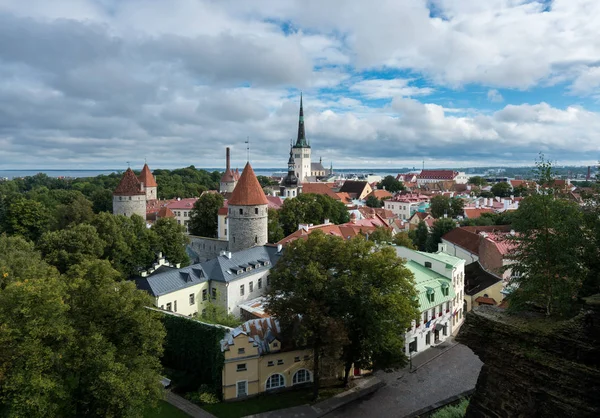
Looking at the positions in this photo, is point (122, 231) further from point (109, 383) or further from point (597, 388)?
point (597, 388)

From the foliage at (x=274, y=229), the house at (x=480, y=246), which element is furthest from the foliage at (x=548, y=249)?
the foliage at (x=274, y=229)

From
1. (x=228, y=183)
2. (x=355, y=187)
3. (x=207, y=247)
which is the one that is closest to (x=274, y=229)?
(x=207, y=247)

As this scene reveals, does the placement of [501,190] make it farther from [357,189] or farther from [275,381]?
[275,381]

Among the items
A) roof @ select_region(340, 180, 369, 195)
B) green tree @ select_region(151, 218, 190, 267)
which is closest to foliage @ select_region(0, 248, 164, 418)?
green tree @ select_region(151, 218, 190, 267)

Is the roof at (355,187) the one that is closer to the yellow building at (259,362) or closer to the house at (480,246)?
the house at (480,246)

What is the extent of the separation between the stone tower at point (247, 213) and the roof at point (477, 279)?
651 inches

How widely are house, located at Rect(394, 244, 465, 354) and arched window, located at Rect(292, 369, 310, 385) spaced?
6143mm

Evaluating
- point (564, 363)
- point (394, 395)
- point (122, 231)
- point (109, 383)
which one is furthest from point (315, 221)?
point (564, 363)

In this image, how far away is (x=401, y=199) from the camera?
Answer: 85875 millimetres

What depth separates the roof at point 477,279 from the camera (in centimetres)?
3095

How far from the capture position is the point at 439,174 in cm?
17088

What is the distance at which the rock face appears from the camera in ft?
28.1

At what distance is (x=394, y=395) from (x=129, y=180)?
39.2 metres

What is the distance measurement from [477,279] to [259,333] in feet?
64.6
